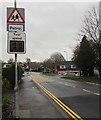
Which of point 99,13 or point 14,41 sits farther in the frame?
point 99,13

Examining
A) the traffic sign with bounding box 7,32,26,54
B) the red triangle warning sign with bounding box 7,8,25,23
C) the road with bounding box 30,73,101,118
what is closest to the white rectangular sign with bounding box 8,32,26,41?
the traffic sign with bounding box 7,32,26,54

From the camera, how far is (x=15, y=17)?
6398mm

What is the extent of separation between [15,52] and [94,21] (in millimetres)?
31083

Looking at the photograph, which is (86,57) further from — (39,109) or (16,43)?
(16,43)

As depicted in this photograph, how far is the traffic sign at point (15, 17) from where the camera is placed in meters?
6.35

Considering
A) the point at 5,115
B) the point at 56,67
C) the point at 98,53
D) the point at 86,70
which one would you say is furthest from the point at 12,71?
the point at 56,67

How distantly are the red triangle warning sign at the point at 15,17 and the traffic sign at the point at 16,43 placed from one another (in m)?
0.43

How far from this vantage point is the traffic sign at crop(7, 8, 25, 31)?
635 cm

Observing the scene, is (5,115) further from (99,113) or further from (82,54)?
(82,54)

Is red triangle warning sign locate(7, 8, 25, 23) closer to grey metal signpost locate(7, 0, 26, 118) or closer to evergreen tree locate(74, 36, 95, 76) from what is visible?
grey metal signpost locate(7, 0, 26, 118)

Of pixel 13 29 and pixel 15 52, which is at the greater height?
pixel 13 29

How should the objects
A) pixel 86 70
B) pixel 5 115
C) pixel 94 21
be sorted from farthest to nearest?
pixel 86 70, pixel 94 21, pixel 5 115

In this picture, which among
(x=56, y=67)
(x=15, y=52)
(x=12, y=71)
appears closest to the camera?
(x=15, y=52)

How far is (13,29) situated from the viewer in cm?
638
